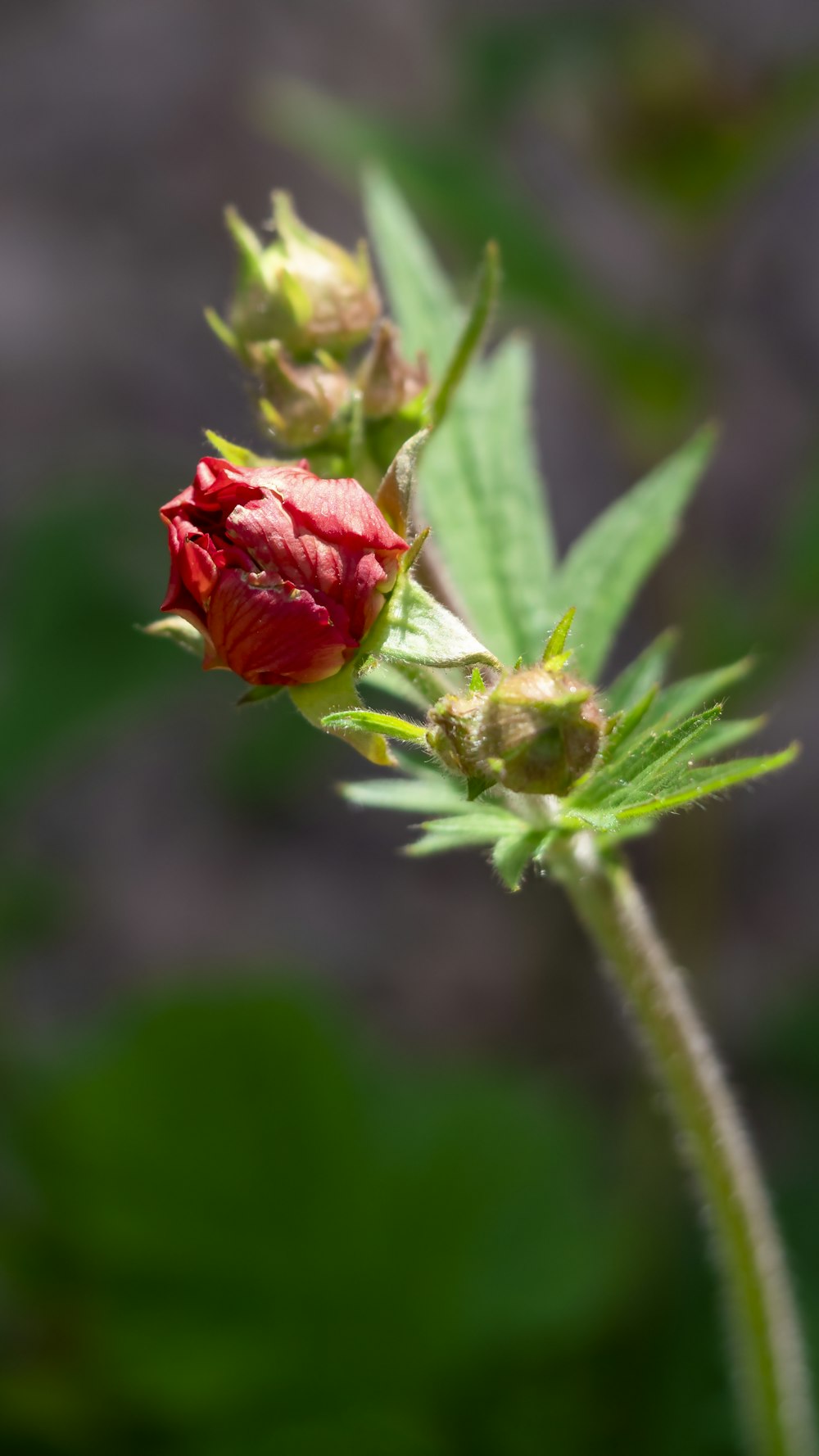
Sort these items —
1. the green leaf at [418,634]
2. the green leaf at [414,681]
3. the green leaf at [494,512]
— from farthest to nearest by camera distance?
the green leaf at [494,512]
the green leaf at [414,681]
the green leaf at [418,634]

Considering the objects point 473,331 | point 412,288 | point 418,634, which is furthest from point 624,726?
point 412,288

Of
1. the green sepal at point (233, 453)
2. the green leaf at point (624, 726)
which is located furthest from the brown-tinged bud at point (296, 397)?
the green leaf at point (624, 726)

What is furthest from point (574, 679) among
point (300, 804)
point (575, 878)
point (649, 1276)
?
point (300, 804)

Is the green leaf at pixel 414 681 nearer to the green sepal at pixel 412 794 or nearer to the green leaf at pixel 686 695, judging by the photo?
the green sepal at pixel 412 794

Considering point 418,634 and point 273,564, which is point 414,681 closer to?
point 418,634

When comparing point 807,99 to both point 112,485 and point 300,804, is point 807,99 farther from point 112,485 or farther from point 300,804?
point 300,804

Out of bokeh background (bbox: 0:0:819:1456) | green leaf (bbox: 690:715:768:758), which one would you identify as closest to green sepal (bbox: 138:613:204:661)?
green leaf (bbox: 690:715:768:758)
